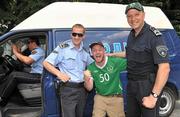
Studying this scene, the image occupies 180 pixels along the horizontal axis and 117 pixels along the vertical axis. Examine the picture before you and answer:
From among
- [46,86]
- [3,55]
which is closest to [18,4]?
[3,55]

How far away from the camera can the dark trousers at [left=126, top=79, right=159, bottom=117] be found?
4363mm

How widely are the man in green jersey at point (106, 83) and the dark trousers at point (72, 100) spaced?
0.20 metres

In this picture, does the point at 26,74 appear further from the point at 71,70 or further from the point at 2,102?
the point at 71,70

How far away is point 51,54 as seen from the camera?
224 inches

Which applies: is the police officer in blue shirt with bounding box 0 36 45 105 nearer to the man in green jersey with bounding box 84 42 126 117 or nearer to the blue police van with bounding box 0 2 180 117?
the blue police van with bounding box 0 2 180 117

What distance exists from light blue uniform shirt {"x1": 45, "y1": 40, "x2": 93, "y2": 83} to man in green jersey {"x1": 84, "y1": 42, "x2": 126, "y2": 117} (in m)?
0.21

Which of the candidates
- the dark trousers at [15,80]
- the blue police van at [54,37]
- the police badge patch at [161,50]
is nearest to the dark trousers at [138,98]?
the police badge patch at [161,50]

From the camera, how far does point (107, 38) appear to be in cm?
676

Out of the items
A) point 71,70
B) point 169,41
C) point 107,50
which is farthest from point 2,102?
point 169,41

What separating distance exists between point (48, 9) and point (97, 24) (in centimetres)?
87

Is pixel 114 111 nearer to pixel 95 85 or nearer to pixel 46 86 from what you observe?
pixel 95 85

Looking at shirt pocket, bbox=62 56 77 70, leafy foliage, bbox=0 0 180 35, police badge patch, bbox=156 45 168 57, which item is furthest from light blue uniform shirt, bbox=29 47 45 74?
leafy foliage, bbox=0 0 180 35

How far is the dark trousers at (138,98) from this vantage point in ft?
14.3

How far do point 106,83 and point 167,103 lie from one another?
8.73ft
